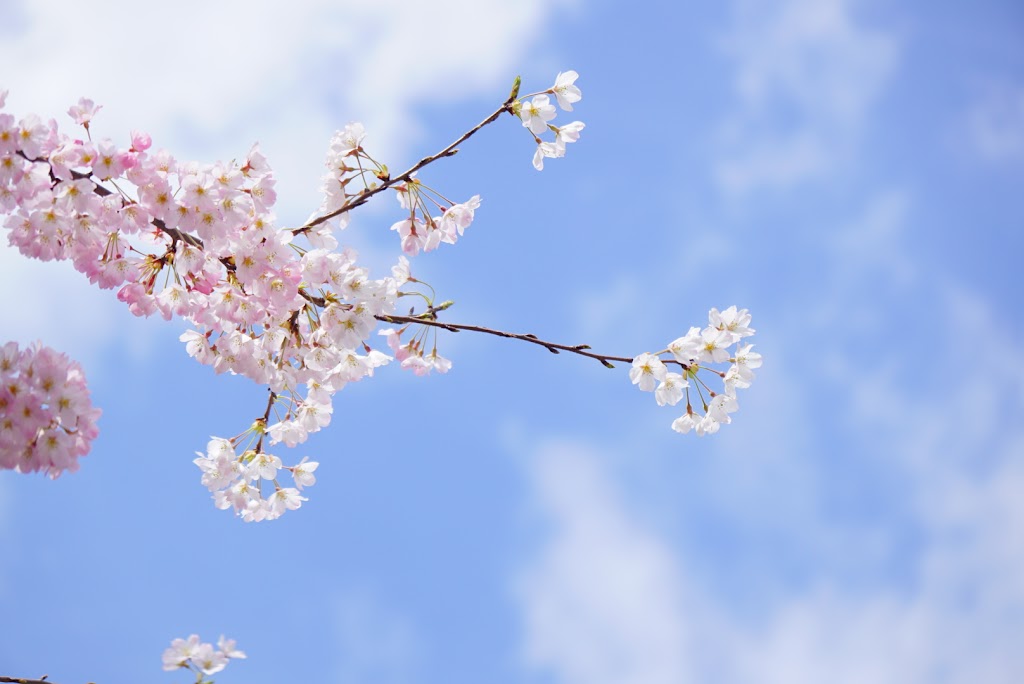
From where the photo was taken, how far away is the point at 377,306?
11.4 feet

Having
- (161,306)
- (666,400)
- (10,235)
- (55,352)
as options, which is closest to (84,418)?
(55,352)

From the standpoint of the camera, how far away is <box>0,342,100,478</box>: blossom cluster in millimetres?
2957

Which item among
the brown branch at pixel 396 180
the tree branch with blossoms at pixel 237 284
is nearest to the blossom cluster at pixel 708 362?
the tree branch with blossoms at pixel 237 284

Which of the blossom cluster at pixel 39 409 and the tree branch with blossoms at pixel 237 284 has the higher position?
the tree branch with blossoms at pixel 237 284

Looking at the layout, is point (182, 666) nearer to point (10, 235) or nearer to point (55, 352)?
point (55, 352)

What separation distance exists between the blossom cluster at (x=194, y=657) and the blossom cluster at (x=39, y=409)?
4.32 feet

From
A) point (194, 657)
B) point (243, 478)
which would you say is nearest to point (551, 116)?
point (243, 478)

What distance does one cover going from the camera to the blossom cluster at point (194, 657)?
3.94 metres

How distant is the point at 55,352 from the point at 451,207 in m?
1.89

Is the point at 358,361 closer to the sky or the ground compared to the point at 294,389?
closer to the sky

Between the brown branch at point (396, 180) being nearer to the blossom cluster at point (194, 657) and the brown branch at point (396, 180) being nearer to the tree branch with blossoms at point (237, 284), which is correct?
the tree branch with blossoms at point (237, 284)

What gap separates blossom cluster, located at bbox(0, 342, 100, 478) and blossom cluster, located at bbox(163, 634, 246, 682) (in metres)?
1.32

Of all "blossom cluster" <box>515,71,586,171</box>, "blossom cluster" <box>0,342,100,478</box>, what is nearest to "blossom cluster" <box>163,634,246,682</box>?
"blossom cluster" <box>0,342,100,478</box>

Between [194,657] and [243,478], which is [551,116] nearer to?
[243,478]
